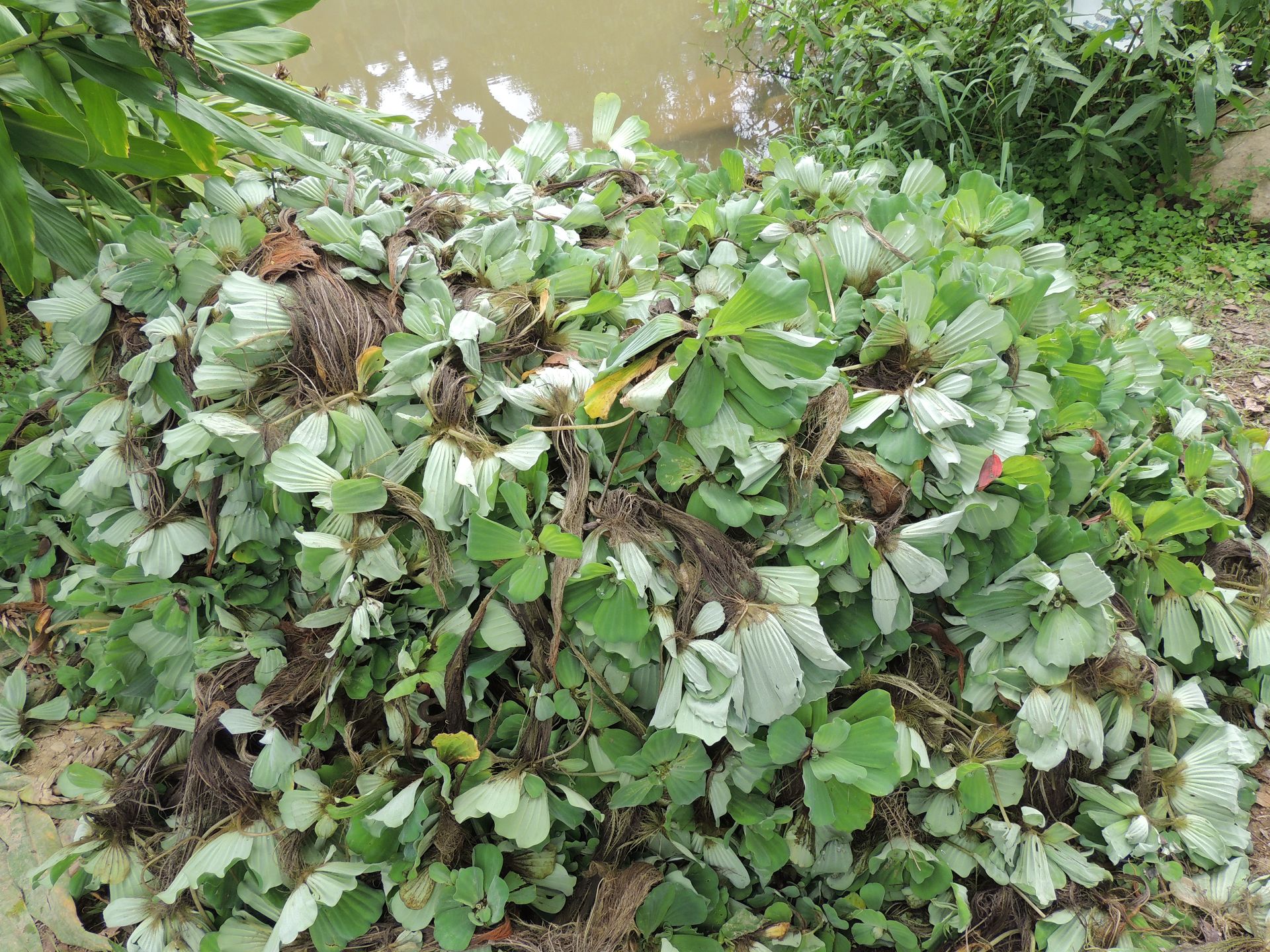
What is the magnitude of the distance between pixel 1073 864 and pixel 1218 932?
214 millimetres

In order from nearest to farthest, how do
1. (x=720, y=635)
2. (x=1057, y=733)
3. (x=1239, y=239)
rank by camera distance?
(x=720, y=635)
(x=1057, y=733)
(x=1239, y=239)

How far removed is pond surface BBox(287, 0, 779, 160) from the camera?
426 centimetres

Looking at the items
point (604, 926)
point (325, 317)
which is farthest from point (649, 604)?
point (325, 317)

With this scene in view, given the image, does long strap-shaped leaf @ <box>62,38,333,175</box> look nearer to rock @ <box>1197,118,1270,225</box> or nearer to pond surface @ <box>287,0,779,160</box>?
pond surface @ <box>287,0,779,160</box>

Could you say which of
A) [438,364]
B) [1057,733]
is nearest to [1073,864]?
[1057,733]

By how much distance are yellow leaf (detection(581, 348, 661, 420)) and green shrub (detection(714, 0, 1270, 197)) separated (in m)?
2.03

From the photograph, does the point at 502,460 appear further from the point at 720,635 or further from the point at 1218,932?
the point at 1218,932

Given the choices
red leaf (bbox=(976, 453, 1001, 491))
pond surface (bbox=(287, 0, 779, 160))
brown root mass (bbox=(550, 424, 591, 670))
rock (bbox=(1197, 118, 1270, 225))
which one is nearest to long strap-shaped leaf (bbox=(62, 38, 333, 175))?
brown root mass (bbox=(550, 424, 591, 670))

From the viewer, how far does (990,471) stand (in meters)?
1.03

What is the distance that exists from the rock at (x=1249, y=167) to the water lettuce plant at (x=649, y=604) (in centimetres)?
206

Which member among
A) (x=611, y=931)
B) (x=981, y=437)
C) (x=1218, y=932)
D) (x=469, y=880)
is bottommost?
(x=1218, y=932)

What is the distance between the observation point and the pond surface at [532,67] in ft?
14.0

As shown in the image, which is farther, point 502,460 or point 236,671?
point 236,671

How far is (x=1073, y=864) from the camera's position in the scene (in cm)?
110
